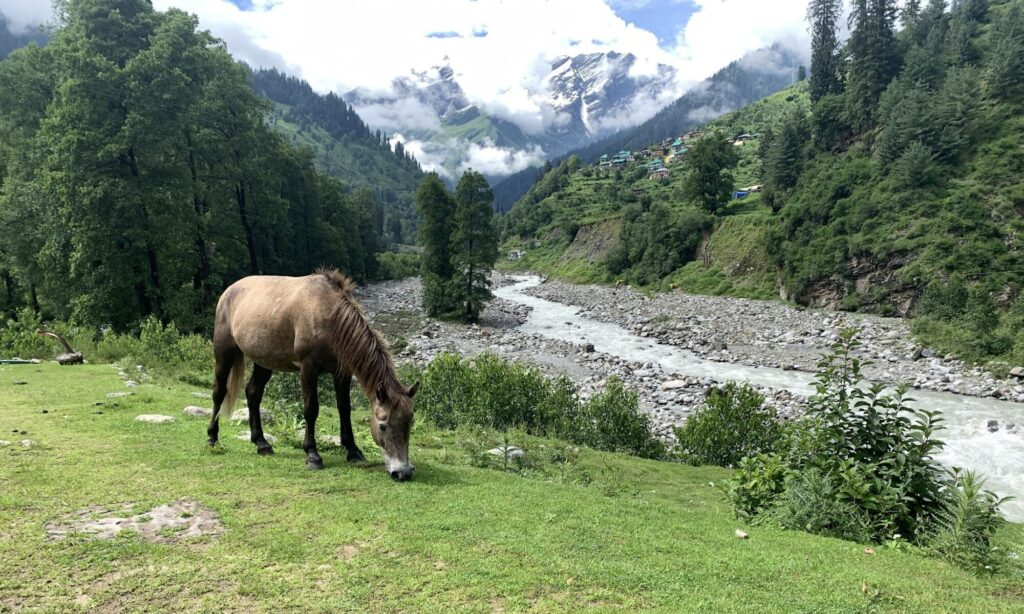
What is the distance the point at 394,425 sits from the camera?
270 inches

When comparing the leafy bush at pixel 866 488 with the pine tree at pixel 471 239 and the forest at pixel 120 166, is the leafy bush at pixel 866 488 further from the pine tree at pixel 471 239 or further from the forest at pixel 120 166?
the pine tree at pixel 471 239

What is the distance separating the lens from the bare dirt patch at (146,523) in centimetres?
482

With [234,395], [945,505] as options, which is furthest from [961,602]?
[234,395]

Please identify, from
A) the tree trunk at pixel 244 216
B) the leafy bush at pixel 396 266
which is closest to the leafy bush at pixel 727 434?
the tree trunk at pixel 244 216

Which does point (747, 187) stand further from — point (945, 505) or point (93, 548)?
point (93, 548)

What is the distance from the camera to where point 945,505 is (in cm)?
662

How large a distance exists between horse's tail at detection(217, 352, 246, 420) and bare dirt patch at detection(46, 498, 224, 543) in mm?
3082

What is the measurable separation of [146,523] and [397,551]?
9.09ft

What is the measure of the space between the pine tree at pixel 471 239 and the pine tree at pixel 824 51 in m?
73.7

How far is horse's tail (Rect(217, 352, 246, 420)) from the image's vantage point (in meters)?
8.41

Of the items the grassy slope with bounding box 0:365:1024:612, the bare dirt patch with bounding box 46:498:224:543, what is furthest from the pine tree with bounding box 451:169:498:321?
the bare dirt patch with bounding box 46:498:224:543

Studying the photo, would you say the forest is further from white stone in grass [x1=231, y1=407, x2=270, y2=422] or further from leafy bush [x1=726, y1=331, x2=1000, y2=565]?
leafy bush [x1=726, y1=331, x2=1000, y2=565]

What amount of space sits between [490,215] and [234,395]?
128ft

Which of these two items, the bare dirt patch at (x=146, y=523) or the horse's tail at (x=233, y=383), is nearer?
the bare dirt patch at (x=146, y=523)
